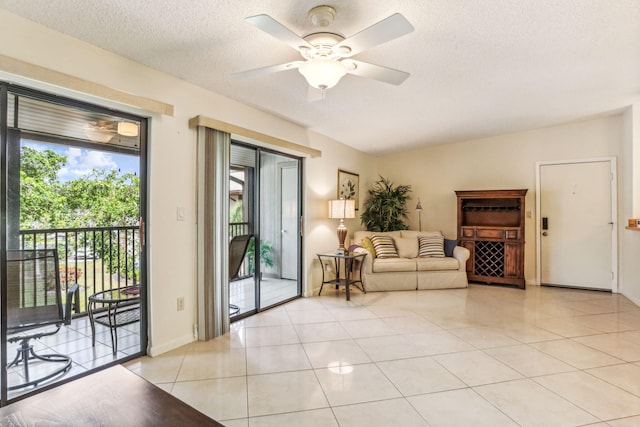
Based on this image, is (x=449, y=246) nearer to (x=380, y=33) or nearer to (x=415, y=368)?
(x=415, y=368)

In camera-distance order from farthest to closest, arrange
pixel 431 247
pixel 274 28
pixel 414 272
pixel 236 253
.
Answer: pixel 431 247
pixel 414 272
pixel 236 253
pixel 274 28

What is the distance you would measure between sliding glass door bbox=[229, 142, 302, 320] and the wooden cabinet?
2.89 meters

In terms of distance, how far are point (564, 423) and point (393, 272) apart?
3069 mm

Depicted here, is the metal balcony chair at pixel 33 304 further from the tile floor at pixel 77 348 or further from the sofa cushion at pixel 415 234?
the sofa cushion at pixel 415 234

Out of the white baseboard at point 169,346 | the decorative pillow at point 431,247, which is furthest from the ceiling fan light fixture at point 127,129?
the decorative pillow at point 431,247

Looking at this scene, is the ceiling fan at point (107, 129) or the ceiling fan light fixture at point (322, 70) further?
the ceiling fan at point (107, 129)

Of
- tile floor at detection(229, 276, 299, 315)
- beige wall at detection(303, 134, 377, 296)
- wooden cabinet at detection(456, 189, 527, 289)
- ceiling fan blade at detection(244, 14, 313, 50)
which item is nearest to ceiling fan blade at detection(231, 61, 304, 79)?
ceiling fan blade at detection(244, 14, 313, 50)

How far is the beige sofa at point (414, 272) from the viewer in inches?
187

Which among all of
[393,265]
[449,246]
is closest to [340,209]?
[393,265]

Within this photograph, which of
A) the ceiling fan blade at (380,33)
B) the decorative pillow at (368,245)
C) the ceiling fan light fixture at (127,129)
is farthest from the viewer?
the decorative pillow at (368,245)

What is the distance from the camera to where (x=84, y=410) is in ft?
3.27

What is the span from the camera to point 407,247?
17.2 feet

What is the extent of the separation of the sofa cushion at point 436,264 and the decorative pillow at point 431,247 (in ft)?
0.55

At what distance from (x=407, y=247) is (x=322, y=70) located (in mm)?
3887
